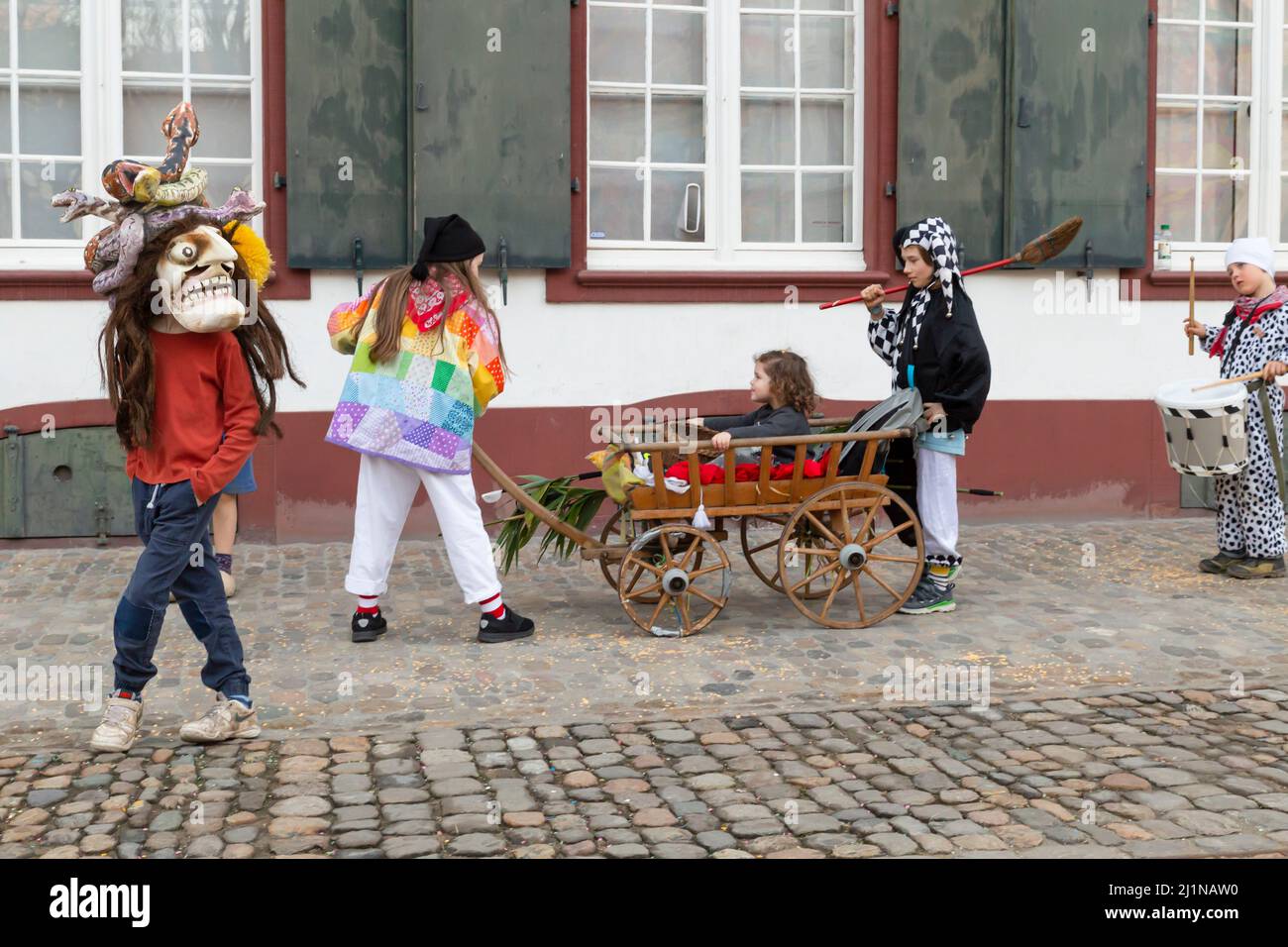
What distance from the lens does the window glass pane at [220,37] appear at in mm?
8852

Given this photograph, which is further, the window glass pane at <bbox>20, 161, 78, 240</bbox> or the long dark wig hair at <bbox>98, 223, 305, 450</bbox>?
the window glass pane at <bbox>20, 161, 78, 240</bbox>

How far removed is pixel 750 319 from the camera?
9.38 m

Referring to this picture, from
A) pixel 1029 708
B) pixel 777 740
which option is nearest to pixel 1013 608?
pixel 1029 708

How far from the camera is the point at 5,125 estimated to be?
8750 mm

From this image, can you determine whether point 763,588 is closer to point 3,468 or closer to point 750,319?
point 750,319

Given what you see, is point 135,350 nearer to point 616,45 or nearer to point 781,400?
point 781,400

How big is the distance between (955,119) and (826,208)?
898mm

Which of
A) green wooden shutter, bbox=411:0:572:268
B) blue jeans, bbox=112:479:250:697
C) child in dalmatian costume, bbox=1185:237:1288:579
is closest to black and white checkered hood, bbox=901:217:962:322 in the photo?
child in dalmatian costume, bbox=1185:237:1288:579

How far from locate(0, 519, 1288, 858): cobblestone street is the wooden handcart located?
16cm

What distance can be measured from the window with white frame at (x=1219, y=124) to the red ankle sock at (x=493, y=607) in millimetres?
5511

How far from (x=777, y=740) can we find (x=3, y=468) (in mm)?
5085

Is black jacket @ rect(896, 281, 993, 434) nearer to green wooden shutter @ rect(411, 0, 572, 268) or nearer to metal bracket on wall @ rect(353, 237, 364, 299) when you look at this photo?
green wooden shutter @ rect(411, 0, 572, 268)

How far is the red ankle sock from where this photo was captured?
259 inches
